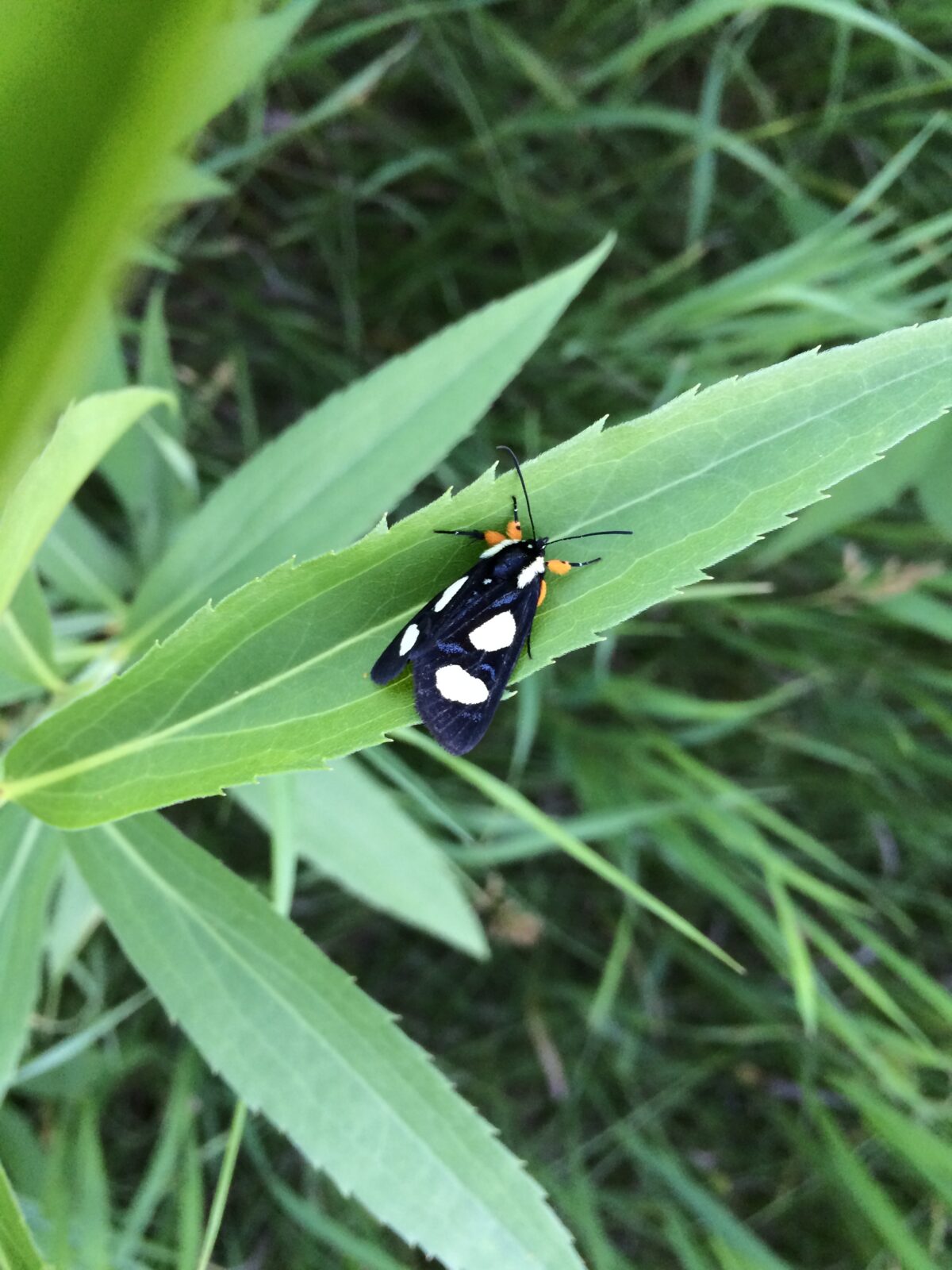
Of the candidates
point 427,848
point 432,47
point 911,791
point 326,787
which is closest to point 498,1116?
point 427,848

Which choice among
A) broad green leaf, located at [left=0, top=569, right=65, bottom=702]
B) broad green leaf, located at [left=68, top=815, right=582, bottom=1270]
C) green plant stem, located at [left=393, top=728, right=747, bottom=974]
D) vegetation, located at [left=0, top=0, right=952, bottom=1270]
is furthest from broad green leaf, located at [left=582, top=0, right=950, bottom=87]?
Answer: broad green leaf, located at [left=68, top=815, right=582, bottom=1270]

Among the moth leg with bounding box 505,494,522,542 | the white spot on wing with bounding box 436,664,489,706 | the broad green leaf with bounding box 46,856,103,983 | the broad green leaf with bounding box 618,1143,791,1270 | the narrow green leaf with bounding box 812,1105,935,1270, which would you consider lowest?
the narrow green leaf with bounding box 812,1105,935,1270

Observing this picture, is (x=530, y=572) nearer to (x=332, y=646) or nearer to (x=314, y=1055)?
(x=332, y=646)

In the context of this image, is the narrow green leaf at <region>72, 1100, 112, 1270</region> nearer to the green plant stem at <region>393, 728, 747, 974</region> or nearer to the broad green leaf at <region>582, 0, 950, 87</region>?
the green plant stem at <region>393, 728, 747, 974</region>

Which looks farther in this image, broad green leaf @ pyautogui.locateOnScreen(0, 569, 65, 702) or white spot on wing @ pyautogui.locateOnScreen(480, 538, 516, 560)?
broad green leaf @ pyautogui.locateOnScreen(0, 569, 65, 702)

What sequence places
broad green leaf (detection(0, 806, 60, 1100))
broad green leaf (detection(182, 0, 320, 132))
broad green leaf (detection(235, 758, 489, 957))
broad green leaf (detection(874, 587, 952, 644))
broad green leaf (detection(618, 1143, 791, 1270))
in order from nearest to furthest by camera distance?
broad green leaf (detection(0, 806, 60, 1100))
broad green leaf (detection(182, 0, 320, 132))
broad green leaf (detection(235, 758, 489, 957))
broad green leaf (detection(874, 587, 952, 644))
broad green leaf (detection(618, 1143, 791, 1270))

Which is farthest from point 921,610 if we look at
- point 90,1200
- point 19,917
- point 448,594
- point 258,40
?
point 90,1200

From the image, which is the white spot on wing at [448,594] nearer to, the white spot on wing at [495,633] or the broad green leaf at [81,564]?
the white spot on wing at [495,633]

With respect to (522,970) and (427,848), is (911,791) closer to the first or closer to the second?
(522,970)

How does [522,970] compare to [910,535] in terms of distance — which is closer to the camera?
[910,535]
